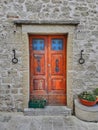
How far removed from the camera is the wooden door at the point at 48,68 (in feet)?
15.3

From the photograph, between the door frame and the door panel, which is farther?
the door panel

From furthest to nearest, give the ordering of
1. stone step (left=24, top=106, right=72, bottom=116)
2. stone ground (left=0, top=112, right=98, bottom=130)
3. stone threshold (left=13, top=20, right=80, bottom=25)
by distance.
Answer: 1. stone step (left=24, top=106, right=72, bottom=116)
2. stone threshold (left=13, top=20, right=80, bottom=25)
3. stone ground (left=0, top=112, right=98, bottom=130)

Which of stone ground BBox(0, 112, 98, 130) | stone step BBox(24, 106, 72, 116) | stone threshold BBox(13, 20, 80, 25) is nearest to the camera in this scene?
stone ground BBox(0, 112, 98, 130)

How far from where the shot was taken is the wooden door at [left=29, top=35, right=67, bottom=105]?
4.67 m

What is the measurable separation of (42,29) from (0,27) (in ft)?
3.37

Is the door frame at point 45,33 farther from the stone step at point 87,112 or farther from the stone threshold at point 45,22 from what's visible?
the stone step at point 87,112

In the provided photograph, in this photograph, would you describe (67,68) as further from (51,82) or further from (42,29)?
(42,29)

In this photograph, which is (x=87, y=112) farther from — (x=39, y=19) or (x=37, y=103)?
(x=39, y=19)

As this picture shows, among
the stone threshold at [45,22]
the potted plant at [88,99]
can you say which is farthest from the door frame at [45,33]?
the potted plant at [88,99]

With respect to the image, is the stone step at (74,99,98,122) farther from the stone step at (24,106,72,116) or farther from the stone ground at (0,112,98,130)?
the stone step at (24,106,72,116)

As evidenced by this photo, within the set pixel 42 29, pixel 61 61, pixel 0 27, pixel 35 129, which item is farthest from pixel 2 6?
pixel 35 129

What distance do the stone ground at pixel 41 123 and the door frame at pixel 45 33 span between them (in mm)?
398

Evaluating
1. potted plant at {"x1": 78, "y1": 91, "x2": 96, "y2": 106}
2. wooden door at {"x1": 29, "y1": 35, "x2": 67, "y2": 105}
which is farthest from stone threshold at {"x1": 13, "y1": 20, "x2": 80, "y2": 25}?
potted plant at {"x1": 78, "y1": 91, "x2": 96, "y2": 106}

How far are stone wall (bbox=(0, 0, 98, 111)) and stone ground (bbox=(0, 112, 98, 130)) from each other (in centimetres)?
35
